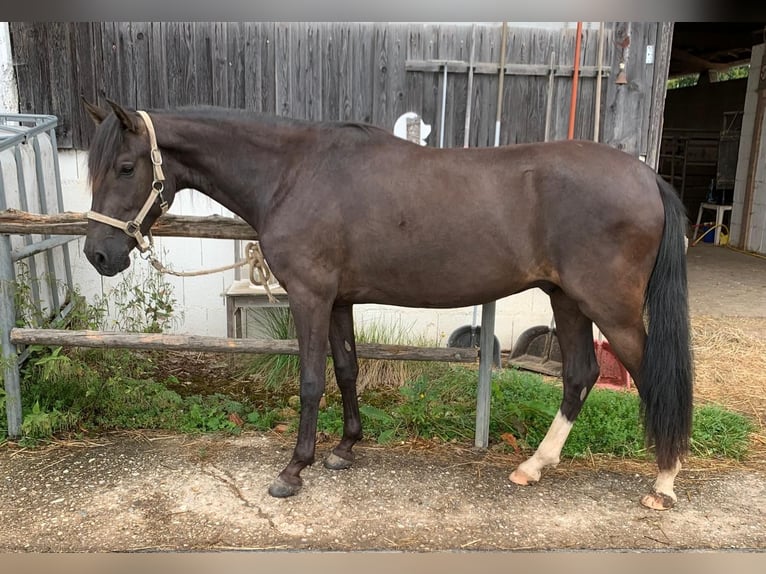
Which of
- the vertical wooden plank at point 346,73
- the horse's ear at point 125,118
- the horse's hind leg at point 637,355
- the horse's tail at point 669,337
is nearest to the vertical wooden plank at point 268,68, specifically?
the vertical wooden plank at point 346,73

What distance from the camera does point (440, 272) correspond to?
9.12 feet

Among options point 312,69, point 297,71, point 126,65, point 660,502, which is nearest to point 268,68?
point 297,71

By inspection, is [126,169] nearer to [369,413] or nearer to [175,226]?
[175,226]

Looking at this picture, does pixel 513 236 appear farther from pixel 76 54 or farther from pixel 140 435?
pixel 76 54

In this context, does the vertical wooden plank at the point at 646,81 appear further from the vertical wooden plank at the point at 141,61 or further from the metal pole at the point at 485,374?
the vertical wooden plank at the point at 141,61

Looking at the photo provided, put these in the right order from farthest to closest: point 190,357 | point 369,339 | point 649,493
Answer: point 190,357 < point 369,339 < point 649,493

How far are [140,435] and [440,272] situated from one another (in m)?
2.21

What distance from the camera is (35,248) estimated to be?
3768mm

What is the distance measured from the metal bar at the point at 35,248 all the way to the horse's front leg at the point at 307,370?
6.41 ft

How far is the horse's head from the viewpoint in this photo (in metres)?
2.62

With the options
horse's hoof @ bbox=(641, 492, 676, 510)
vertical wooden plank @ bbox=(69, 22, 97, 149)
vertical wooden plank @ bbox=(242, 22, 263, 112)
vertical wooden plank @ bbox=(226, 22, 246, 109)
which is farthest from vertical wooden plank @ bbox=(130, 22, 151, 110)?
horse's hoof @ bbox=(641, 492, 676, 510)

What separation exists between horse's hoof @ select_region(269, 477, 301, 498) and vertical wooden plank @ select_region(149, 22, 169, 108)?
3374 millimetres

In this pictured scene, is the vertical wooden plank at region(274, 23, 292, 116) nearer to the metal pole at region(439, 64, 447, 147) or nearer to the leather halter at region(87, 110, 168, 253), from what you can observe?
the metal pole at region(439, 64, 447, 147)

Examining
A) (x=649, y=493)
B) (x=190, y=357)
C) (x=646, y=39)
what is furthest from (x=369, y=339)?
(x=646, y=39)
